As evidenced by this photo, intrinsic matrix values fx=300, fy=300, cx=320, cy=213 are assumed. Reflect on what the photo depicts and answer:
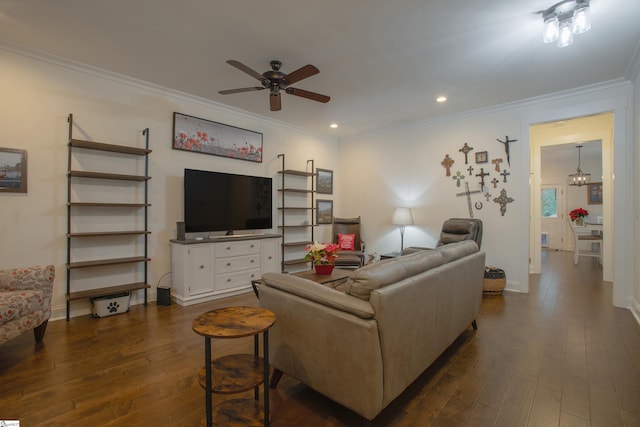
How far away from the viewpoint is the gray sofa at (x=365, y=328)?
4.85ft

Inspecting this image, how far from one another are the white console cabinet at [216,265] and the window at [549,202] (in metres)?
8.92

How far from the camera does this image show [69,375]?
6.94ft

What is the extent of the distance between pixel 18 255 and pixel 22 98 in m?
1.57

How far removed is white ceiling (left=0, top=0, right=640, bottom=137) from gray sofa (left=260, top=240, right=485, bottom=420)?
1.97 m

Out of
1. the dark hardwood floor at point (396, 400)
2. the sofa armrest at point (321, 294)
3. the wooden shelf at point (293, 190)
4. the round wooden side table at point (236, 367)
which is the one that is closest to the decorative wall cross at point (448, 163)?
the wooden shelf at point (293, 190)

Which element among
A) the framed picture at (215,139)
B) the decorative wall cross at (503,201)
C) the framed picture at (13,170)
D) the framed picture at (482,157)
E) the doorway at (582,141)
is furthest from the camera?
the doorway at (582,141)

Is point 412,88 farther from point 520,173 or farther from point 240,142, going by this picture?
point 240,142

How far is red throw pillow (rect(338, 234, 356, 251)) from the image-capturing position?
5.53 metres

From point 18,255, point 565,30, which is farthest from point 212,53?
point 565,30

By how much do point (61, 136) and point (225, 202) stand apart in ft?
Answer: 6.27

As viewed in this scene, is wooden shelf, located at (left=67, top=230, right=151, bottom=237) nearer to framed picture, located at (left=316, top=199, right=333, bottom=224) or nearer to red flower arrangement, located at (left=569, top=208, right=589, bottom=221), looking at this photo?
framed picture, located at (left=316, top=199, right=333, bottom=224)

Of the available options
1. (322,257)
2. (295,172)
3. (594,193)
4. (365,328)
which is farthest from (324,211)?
(594,193)

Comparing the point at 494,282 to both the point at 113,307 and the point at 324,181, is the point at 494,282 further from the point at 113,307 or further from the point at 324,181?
the point at 113,307

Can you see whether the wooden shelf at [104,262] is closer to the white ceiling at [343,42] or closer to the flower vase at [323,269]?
the flower vase at [323,269]
